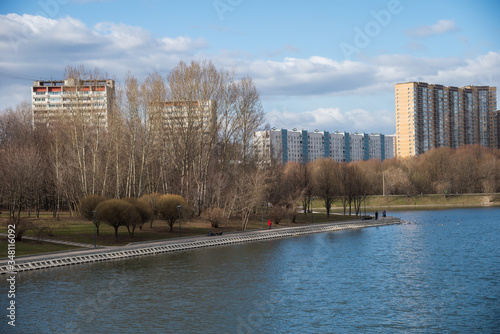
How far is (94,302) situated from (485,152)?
14793 centimetres

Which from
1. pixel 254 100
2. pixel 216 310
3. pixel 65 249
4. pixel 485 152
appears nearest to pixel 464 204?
pixel 485 152

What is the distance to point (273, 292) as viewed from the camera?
32094mm

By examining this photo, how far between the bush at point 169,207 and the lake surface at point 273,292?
10.5 metres

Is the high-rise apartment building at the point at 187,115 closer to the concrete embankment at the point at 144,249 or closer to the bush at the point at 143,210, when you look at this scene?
the concrete embankment at the point at 144,249

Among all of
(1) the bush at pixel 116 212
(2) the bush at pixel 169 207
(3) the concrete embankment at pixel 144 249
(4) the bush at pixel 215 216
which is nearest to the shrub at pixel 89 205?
(1) the bush at pixel 116 212

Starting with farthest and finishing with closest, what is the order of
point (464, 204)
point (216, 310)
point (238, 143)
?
point (464, 204), point (238, 143), point (216, 310)

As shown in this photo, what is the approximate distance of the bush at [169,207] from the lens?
60.6m

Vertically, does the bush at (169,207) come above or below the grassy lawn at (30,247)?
above

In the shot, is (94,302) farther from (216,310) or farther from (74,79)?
(74,79)

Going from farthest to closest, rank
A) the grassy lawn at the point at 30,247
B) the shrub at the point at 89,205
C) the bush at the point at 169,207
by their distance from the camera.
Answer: the bush at the point at 169,207
the shrub at the point at 89,205
the grassy lawn at the point at 30,247

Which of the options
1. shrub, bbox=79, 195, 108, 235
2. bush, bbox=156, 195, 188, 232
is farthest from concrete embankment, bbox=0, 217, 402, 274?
shrub, bbox=79, 195, 108, 235

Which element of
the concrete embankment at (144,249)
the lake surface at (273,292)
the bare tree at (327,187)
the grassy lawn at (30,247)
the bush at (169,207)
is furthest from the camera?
the bare tree at (327,187)

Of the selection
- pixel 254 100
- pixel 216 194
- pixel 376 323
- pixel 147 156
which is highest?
pixel 254 100

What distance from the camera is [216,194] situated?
73312mm
